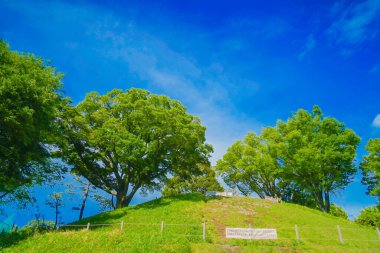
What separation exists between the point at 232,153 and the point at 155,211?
23.2 meters

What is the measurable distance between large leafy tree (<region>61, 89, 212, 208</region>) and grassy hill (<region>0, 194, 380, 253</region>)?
15.0ft

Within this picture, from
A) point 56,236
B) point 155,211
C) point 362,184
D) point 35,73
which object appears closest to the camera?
point 56,236

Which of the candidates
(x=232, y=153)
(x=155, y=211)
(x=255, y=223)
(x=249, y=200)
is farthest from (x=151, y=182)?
(x=232, y=153)

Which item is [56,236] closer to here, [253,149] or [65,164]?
[65,164]

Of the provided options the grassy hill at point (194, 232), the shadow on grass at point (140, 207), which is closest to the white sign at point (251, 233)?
the grassy hill at point (194, 232)

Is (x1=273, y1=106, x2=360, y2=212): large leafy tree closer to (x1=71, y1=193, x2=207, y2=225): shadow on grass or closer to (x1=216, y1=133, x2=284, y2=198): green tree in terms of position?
(x1=216, y1=133, x2=284, y2=198): green tree

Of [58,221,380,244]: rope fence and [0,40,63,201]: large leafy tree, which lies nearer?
[0,40,63,201]: large leafy tree

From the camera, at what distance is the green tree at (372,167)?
35312mm

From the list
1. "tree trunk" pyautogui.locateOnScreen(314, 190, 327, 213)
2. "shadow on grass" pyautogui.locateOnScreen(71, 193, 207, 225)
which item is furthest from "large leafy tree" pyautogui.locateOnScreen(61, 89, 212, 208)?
"tree trunk" pyautogui.locateOnScreen(314, 190, 327, 213)

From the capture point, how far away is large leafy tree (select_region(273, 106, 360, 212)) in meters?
35.2

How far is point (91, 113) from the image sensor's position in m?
31.5

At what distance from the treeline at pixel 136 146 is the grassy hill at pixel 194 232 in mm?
5322

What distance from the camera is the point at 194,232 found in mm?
19531

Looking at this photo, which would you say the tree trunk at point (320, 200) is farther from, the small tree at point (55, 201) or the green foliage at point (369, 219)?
the small tree at point (55, 201)
